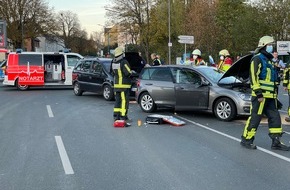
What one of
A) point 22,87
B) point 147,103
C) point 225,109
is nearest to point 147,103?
point 147,103

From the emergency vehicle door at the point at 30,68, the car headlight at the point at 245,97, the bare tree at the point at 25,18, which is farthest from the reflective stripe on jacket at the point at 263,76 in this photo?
the bare tree at the point at 25,18

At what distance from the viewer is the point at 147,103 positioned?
12562mm

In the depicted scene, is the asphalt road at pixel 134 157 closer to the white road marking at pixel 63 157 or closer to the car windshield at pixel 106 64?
the white road marking at pixel 63 157

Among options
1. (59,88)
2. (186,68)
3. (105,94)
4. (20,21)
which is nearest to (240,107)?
(186,68)

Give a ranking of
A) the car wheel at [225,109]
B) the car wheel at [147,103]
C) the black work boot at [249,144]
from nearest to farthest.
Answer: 1. the black work boot at [249,144]
2. the car wheel at [225,109]
3. the car wheel at [147,103]

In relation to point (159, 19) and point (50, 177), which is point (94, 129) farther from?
point (159, 19)

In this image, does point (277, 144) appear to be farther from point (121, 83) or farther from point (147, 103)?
point (147, 103)

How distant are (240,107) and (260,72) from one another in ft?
10.5

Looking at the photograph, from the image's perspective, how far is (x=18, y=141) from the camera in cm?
814

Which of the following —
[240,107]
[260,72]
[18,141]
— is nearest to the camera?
[260,72]

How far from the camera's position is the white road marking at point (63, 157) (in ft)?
19.6

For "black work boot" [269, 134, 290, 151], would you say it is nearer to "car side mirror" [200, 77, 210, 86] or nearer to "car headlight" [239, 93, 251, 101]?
"car headlight" [239, 93, 251, 101]

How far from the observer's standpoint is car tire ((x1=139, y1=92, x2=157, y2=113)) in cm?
1245

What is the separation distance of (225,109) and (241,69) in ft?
4.16
